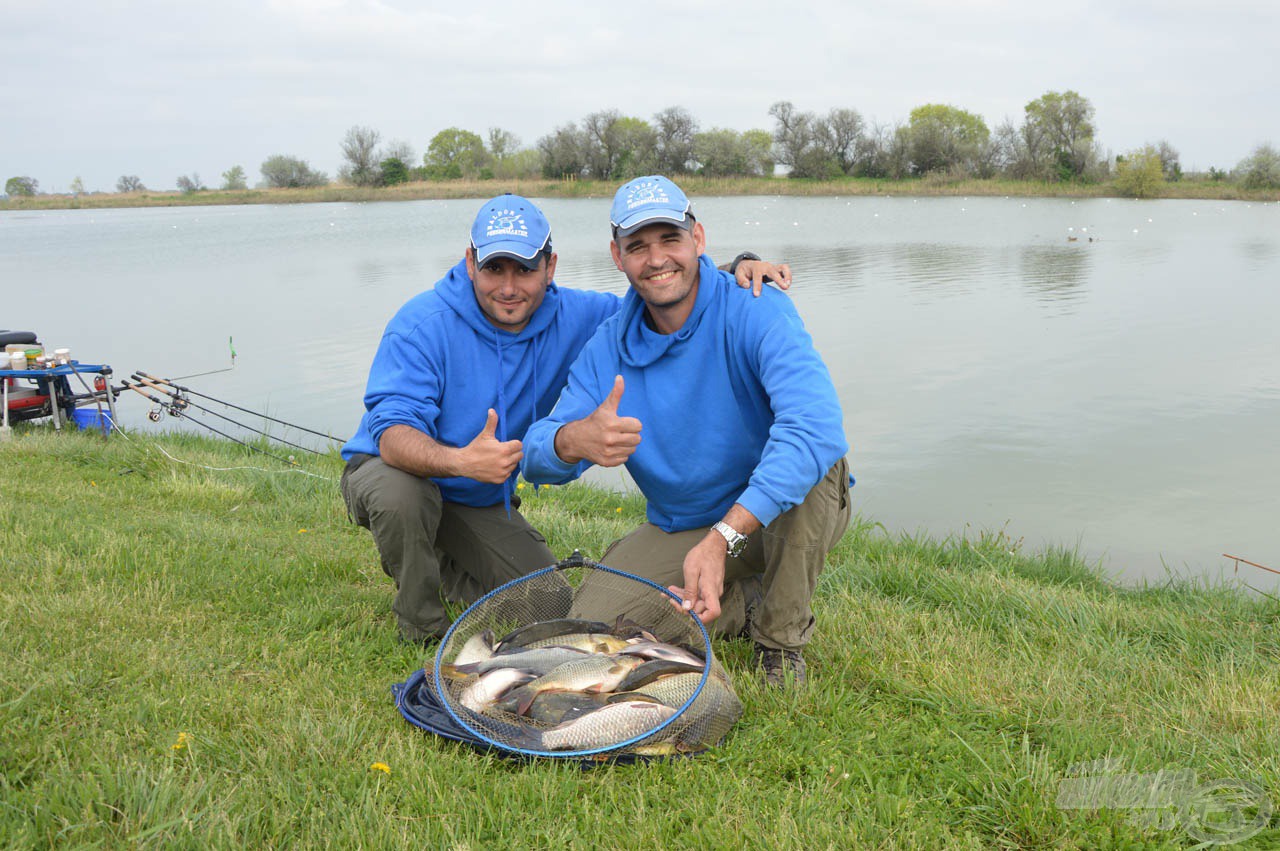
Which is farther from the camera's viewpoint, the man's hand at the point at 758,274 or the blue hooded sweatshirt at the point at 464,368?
the blue hooded sweatshirt at the point at 464,368

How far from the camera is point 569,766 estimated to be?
2.63 meters

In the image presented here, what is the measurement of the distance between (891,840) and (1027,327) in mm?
11908

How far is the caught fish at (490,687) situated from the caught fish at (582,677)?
4 cm

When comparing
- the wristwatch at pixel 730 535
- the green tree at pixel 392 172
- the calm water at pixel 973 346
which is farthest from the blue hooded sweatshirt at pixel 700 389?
the green tree at pixel 392 172

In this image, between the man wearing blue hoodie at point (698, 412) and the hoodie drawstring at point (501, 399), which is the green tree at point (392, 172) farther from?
the man wearing blue hoodie at point (698, 412)

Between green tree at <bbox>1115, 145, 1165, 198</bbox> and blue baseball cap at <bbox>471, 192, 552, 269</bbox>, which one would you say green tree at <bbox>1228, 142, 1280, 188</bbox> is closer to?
green tree at <bbox>1115, 145, 1165, 198</bbox>

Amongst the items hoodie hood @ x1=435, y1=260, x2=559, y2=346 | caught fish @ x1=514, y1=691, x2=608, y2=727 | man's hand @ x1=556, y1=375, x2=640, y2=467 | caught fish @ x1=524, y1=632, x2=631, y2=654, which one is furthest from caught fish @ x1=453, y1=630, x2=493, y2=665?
hoodie hood @ x1=435, y1=260, x2=559, y2=346

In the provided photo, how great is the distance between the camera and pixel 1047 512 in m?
6.72

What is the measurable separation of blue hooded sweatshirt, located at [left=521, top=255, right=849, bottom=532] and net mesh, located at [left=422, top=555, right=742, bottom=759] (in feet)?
1.36

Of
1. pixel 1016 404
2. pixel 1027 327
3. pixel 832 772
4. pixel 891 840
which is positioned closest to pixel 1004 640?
pixel 832 772

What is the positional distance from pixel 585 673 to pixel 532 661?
208 millimetres

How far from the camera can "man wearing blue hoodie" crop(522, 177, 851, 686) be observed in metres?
3.08

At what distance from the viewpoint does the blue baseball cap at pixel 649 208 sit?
3.22m

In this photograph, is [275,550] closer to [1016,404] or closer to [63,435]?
[63,435]
